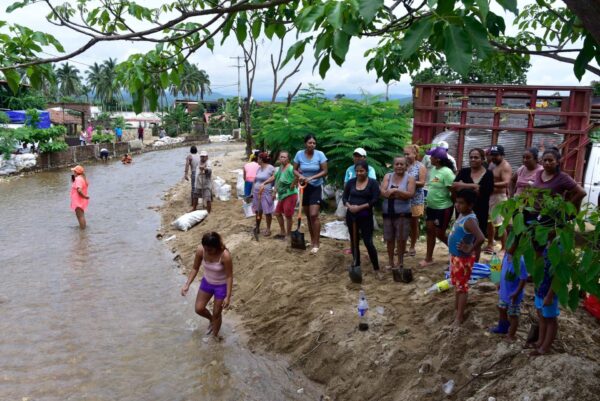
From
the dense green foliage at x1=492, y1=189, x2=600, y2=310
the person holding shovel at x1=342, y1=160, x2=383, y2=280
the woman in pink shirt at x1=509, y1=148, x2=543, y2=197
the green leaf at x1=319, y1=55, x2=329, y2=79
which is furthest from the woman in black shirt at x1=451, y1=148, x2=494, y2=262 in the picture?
the green leaf at x1=319, y1=55, x2=329, y2=79

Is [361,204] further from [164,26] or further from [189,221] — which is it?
[189,221]

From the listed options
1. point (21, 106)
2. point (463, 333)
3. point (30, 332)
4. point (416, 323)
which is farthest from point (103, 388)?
point (21, 106)

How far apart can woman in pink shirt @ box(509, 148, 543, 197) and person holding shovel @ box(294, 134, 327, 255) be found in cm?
284

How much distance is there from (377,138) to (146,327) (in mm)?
4958

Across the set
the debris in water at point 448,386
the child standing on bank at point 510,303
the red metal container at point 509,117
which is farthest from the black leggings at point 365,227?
the red metal container at point 509,117

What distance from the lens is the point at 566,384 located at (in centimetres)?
373

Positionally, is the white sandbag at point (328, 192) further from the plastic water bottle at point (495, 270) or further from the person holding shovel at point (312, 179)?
the plastic water bottle at point (495, 270)

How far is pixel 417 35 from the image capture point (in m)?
1.86

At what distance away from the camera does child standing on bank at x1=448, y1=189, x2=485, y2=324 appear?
4957 millimetres

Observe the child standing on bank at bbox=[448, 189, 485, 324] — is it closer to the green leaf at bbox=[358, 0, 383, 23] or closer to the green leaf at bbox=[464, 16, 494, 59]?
the green leaf at bbox=[464, 16, 494, 59]

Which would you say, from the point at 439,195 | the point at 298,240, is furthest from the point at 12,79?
the point at 298,240

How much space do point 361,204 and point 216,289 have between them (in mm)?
2091

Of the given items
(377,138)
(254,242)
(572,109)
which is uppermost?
(572,109)

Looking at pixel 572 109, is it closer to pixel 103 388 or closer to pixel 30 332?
pixel 103 388
